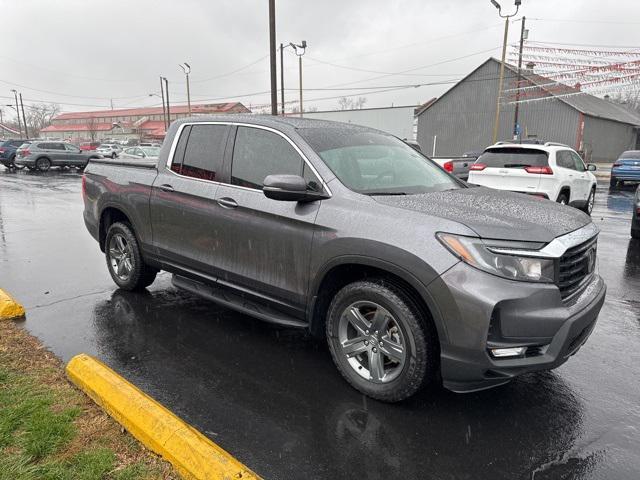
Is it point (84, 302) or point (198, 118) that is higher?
point (198, 118)

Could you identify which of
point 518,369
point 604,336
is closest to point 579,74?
point 604,336

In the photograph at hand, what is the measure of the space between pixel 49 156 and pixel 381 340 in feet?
88.8

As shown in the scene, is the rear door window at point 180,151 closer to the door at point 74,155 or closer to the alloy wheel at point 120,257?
the alloy wheel at point 120,257

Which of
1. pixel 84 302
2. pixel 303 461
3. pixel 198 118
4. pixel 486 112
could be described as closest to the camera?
pixel 303 461

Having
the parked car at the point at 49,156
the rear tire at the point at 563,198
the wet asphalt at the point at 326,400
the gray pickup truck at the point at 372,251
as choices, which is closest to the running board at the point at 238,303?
the gray pickup truck at the point at 372,251

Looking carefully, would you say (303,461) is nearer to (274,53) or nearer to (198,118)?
(198,118)

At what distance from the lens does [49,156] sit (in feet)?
82.6

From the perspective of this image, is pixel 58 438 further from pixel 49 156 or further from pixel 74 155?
pixel 74 155

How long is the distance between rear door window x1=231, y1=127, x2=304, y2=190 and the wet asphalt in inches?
56.1

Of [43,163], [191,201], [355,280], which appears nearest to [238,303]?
Answer: [191,201]

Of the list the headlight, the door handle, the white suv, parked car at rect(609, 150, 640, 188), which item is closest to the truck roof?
the door handle

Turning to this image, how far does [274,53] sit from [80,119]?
104766 millimetres

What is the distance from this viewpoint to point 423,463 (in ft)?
8.49

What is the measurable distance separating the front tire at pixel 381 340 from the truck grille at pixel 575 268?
0.84 meters
